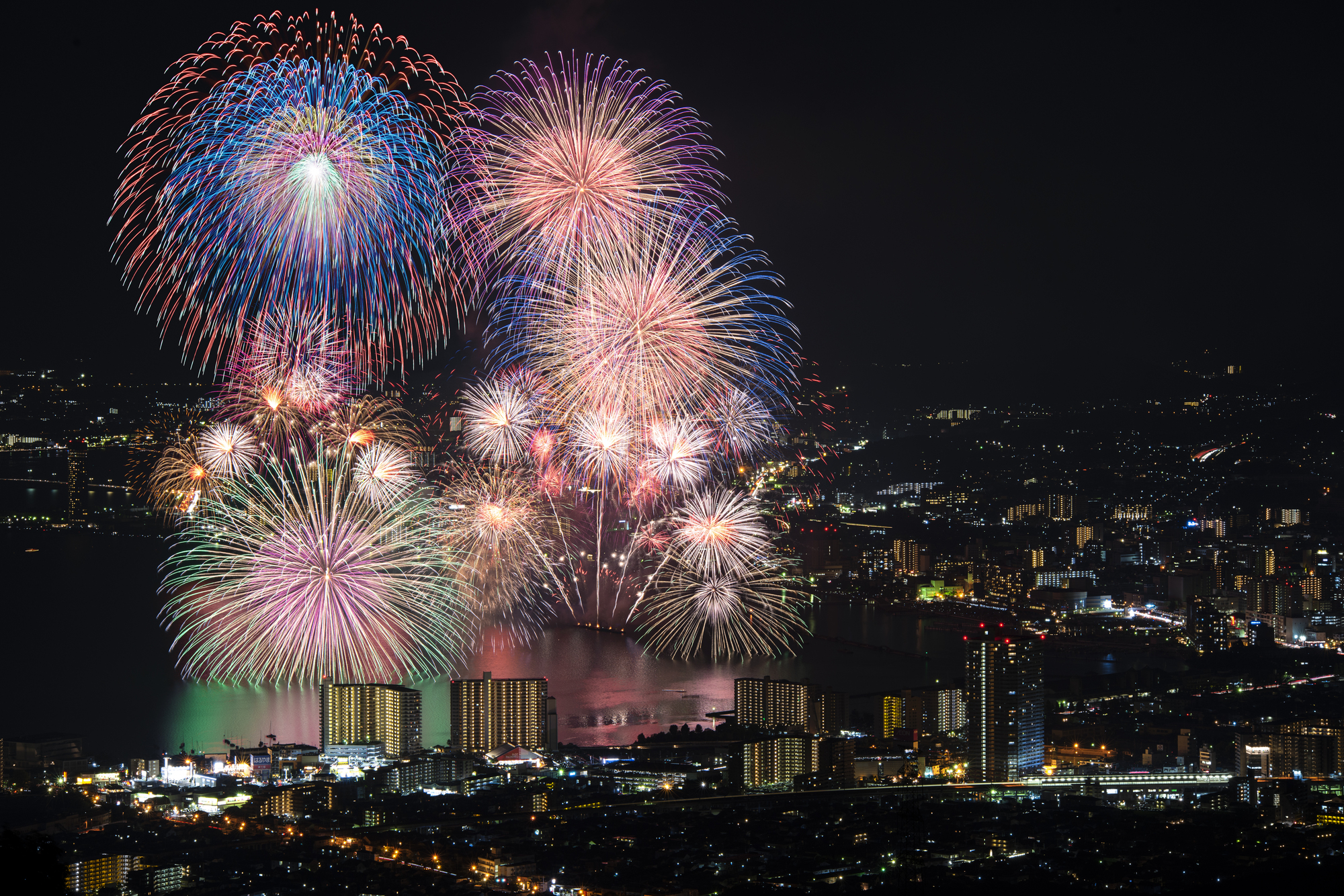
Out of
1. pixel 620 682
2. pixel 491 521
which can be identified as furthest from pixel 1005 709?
pixel 620 682

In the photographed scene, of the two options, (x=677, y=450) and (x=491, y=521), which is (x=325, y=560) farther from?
(x=677, y=450)

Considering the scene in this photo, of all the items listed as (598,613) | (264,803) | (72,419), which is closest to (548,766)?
(264,803)

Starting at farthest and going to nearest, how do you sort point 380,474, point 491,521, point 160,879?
point 491,521 → point 380,474 → point 160,879

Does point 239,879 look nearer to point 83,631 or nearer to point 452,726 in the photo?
point 452,726

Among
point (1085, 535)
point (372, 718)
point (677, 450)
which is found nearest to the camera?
point (677, 450)

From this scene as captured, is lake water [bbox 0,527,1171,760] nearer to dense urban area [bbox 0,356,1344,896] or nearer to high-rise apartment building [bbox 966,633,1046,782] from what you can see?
dense urban area [bbox 0,356,1344,896]

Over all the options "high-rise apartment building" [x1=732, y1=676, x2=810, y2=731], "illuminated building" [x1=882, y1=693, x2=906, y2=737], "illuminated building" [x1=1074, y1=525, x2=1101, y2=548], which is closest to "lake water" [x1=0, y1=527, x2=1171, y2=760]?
"high-rise apartment building" [x1=732, y1=676, x2=810, y2=731]
